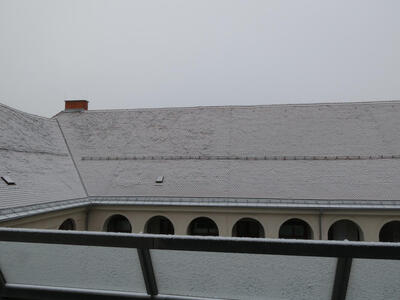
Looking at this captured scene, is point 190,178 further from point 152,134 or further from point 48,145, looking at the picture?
point 48,145

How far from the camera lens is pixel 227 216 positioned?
13.2 metres

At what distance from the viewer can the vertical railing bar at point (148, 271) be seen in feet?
7.43

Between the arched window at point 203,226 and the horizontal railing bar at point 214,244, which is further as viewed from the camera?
the arched window at point 203,226

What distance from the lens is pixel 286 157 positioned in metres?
15.2

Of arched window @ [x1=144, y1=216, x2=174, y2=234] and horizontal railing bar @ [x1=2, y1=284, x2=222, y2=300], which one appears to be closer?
horizontal railing bar @ [x1=2, y1=284, x2=222, y2=300]

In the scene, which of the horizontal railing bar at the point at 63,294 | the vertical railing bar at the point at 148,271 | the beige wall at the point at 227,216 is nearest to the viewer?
the vertical railing bar at the point at 148,271

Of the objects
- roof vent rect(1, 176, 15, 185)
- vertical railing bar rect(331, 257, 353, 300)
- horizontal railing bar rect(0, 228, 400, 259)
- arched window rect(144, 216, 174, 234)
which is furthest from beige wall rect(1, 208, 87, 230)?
vertical railing bar rect(331, 257, 353, 300)

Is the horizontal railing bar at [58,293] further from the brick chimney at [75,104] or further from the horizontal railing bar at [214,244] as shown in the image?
the brick chimney at [75,104]

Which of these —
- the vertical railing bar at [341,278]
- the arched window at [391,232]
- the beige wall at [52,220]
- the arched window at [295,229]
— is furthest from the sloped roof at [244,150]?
the vertical railing bar at [341,278]

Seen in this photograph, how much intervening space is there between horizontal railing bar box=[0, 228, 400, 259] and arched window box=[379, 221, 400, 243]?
1501 cm

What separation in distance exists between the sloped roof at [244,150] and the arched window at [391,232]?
294 centimetres

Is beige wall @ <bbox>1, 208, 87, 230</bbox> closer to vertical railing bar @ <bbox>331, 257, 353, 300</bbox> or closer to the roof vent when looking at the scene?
the roof vent

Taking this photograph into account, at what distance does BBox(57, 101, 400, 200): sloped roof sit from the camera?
13617mm

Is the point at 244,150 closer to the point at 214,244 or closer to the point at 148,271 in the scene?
the point at 148,271
